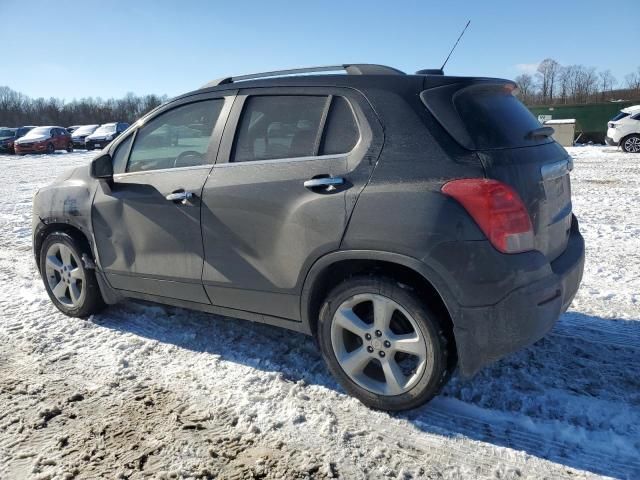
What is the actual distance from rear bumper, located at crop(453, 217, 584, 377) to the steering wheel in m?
1.97

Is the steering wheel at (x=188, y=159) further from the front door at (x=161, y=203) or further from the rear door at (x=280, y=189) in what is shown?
the rear door at (x=280, y=189)

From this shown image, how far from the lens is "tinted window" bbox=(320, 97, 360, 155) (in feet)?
8.82

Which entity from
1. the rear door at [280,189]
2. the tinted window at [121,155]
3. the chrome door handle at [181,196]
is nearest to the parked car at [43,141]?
the tinted window at [121,155]

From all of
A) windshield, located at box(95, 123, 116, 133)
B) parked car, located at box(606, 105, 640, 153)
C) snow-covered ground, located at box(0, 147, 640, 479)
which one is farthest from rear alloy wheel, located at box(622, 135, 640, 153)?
windshield, located at box(95, 123, 116, 133)

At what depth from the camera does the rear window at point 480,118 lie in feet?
8.07

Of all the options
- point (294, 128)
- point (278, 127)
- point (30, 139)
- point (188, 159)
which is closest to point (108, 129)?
point (30, 139)

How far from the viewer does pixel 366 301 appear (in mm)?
2703

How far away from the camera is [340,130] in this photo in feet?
8.98

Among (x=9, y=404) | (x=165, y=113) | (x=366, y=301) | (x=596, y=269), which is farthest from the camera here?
(x=596, y=269)

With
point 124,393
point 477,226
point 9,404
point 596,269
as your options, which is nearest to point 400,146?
point 477,226

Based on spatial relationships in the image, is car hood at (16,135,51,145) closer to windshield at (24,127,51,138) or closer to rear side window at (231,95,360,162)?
windshield at (24,127,51,138)

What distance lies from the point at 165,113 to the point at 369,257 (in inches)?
79.3

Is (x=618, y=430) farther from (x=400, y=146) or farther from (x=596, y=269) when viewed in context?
(x=596, y=269)

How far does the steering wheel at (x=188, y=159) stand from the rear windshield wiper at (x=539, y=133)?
2048mm
